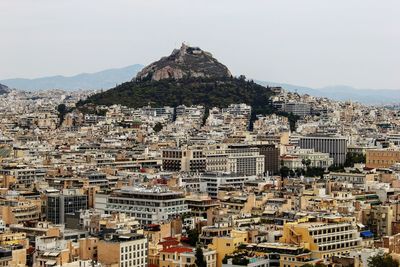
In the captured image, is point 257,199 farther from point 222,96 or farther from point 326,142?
point 222,96

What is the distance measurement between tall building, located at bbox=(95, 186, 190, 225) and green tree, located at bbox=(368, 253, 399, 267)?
1251 cm

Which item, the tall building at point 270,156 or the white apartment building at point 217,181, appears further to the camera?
the tall building at point 270,156

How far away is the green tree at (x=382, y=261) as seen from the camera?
27.7 metres

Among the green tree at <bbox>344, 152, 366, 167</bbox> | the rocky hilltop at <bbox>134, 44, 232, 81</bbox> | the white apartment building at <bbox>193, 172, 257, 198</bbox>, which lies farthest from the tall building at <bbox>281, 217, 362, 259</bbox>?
the rocky hilltop at <bbox>134, 44, 232, 81</bbox>

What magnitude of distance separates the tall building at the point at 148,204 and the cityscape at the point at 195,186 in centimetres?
6

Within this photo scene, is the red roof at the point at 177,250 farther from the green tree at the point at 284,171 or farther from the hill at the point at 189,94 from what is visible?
the hill at the point at 189,94

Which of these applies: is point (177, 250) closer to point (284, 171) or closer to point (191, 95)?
point (284, 171)

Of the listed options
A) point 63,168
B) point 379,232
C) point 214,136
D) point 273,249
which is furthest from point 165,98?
point 273,249

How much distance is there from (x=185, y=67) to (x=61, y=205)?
251 feet

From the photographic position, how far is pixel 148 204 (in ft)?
131

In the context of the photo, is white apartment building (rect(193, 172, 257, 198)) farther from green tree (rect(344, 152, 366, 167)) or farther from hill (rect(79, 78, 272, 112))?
hill (rect(79, 78, 272, 112))

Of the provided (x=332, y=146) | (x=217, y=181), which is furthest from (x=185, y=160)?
(x=332, y=146)

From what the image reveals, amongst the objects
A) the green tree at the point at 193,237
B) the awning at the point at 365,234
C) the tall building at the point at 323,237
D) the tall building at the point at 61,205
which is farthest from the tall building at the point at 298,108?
the tall building at the point at 323,237

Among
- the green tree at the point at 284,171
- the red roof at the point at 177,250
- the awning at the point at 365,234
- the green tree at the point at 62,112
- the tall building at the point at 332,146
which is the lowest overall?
the red roof at the point at 177,250
